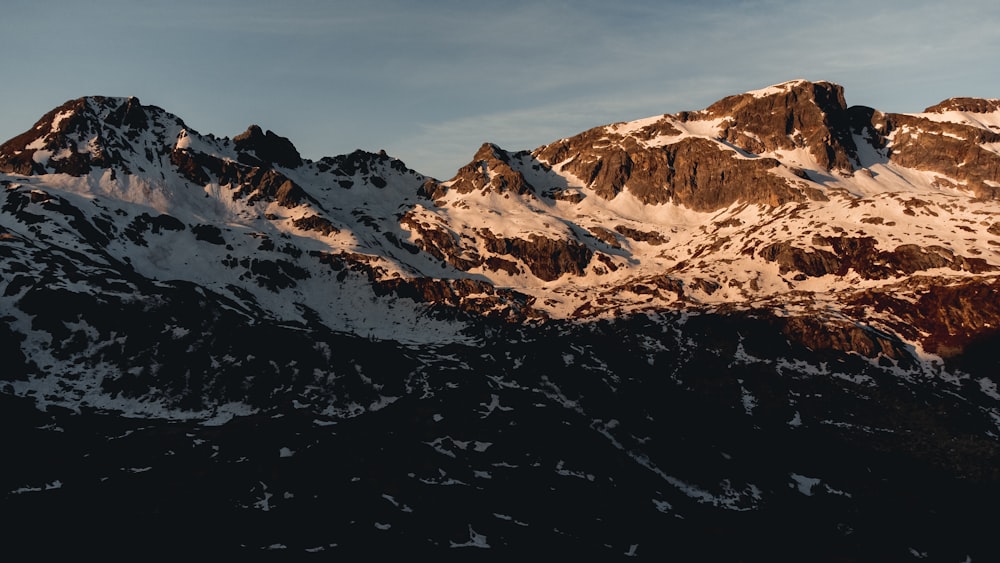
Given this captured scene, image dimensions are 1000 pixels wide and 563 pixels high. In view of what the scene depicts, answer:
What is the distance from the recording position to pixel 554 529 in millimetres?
136875

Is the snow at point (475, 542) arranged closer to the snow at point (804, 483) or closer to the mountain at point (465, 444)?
the mountain at point (465, 444)

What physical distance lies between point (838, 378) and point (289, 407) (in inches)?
4452

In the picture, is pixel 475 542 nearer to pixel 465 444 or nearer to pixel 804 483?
pixel 465 444

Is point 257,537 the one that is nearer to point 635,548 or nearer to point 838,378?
point 635,548

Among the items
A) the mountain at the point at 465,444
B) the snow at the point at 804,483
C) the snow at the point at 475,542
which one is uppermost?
the mountain at the point at 465,444

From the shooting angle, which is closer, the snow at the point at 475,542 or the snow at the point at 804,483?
the snow at the point at 475,542

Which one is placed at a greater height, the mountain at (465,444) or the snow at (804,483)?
the mountain at (465,444)

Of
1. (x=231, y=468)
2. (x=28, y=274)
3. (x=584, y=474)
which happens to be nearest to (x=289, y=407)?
(x=231, y=468)

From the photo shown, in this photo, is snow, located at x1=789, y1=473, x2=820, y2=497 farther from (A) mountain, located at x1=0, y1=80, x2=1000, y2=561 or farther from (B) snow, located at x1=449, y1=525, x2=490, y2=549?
(B) snow, located at x1=449, y1=525, x2=490, y2=549

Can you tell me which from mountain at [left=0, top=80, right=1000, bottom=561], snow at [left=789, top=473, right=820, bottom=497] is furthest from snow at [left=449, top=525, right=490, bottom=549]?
snow at [left=789, top=473, right=820, bottom=497]

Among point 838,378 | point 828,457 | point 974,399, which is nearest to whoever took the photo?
point 828,457

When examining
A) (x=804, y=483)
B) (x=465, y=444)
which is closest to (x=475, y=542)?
(x=465, y=444)

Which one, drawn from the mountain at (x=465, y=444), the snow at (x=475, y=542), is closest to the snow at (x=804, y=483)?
the mountain at (x=465, y=444)

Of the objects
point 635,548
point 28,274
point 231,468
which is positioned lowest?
point 635,548
